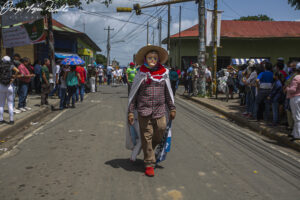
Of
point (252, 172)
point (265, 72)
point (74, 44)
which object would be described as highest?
point (74, 44)

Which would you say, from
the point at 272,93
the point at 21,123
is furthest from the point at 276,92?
the point at 21,123

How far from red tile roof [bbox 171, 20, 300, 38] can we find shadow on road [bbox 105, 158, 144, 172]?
27142mm

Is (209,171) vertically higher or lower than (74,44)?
Result: lower

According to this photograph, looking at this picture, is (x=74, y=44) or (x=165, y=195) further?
(x=74, y=44)

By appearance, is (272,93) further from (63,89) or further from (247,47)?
(247,47)

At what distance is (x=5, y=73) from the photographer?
24.7 ft

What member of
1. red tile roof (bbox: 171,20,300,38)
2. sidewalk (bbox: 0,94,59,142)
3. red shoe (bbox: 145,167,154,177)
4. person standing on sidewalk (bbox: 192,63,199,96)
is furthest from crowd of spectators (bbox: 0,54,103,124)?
red tile roof (bbox: 171,20,300,38)

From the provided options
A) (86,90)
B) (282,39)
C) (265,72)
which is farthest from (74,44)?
(265,72)

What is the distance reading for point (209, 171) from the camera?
4633mm

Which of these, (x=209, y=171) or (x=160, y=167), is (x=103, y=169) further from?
(x=209, y=171)

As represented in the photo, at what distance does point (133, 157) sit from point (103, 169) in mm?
489

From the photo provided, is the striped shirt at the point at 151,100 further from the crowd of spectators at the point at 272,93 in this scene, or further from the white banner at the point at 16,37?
the white banner at the point at 16,37

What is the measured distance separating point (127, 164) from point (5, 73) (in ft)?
14.5

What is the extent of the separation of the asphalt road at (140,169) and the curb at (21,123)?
1.50ft
